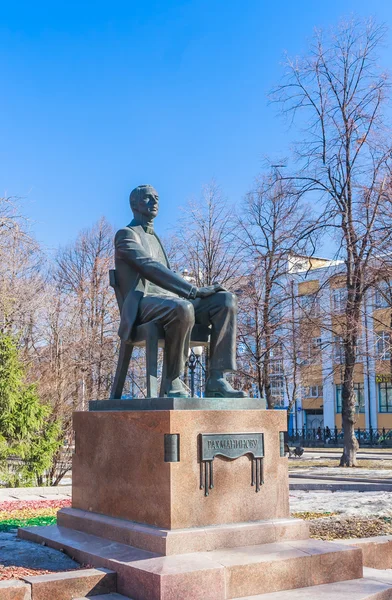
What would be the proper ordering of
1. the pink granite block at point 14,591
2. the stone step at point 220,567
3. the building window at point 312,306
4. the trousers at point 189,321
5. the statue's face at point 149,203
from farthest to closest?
the building window at point 312,306, the statue's face at point 149,203, the trousers at point 189,321, the stone step at point 220,567, the pink granite block at point 14,591

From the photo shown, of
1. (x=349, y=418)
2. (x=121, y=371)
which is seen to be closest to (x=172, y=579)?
(x=121, y=371)

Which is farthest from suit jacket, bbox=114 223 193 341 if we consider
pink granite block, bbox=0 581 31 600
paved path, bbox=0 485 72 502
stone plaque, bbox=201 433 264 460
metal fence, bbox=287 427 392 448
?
metal fence, bbox=287 427 392 448

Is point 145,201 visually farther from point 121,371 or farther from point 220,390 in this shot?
point 220,390

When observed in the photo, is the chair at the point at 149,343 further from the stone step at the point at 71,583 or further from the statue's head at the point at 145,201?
the stone step at the point at 71,583

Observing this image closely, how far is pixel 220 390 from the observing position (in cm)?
670

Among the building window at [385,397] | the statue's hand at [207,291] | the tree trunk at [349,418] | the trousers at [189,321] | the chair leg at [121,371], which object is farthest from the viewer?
the building window at [385,397]

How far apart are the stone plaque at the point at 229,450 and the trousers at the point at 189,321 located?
31.5 inches

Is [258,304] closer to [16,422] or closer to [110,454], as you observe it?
[16,422]

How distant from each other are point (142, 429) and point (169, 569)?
53.6 inches

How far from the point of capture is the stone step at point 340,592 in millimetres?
5289

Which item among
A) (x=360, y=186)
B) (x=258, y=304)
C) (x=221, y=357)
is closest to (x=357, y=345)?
(x=258, y=304)

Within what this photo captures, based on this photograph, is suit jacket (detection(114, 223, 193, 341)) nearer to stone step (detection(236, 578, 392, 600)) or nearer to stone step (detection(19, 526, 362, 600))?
stone step (detection(19, 526, 362, 600))

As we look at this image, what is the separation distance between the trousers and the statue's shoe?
Result: 14cm

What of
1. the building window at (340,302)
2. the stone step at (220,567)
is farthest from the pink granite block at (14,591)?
the building window at (340,302)
